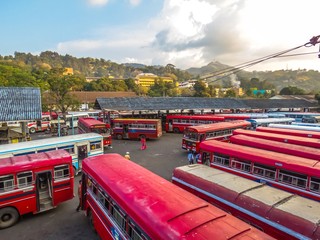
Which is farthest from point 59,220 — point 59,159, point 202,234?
point 202,234

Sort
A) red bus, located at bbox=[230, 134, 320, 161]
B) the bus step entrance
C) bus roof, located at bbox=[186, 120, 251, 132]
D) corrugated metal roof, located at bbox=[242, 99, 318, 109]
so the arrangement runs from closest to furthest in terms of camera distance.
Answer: the bus step entrance
red bus, located at bbox=[230, 134, 320, 161]
bus roof, located at bbox=[186, 120, 251, 132]
corrugated metal roof, located at bbox=[242, 99, 318, 109]

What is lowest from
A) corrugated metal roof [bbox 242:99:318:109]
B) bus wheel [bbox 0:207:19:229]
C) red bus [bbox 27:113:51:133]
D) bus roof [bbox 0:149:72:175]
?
bus wheel [bbox 0:207:19:229]

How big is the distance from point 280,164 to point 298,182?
934 mm

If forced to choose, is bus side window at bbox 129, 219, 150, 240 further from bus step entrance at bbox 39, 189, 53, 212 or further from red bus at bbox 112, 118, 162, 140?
red bus at bbox 112, 118, 162, 140

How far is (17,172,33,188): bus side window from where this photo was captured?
30.1ft

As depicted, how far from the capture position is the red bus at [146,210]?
4479mm

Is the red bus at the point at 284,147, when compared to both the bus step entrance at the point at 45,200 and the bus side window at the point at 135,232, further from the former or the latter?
the bus step entrance at the point at 45,200

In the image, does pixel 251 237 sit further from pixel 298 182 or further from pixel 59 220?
pixel 59 220

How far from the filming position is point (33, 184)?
9.45 m

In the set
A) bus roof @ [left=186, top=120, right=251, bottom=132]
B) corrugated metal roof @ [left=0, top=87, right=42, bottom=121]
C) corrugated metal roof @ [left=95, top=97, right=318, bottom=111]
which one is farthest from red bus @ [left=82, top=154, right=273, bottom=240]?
corrugated metal roof @ [left=95, top=97, right=318, bottom=111]

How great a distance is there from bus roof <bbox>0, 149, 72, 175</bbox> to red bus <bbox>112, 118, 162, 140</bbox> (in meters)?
15.5

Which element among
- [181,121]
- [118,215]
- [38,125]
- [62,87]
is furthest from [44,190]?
[62,87]

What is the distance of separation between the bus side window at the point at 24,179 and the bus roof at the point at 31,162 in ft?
0.73

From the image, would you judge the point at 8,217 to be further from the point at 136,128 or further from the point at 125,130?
the point at 125,130
